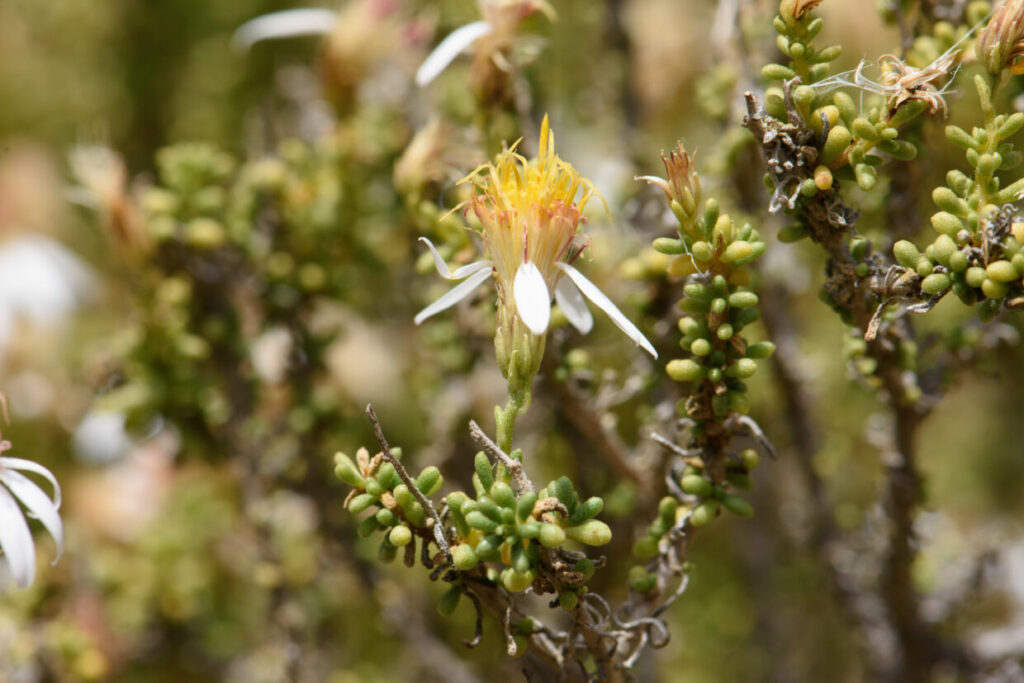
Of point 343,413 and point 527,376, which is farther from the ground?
point 527,376

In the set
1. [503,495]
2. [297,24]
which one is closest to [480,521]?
[503,495]

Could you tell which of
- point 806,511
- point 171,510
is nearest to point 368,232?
point 171,510

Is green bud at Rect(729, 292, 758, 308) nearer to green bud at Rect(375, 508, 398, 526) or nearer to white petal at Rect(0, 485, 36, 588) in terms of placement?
green bud at Rect(375, 508, 398, 526)

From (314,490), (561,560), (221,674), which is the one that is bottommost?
(221,674)

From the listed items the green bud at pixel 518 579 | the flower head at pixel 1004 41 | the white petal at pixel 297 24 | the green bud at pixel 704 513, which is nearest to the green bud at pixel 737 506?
the green bud at pixel 704 513

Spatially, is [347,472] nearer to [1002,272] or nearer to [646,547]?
[646,547]

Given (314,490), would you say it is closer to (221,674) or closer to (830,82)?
(221,674)

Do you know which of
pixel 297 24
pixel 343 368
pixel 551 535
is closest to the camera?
pixel 551 535
